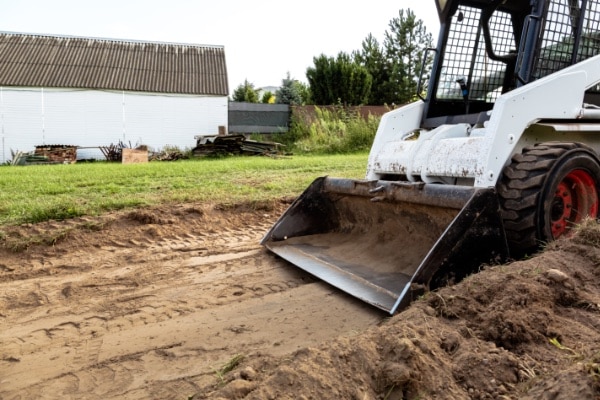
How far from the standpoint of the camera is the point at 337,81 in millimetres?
35938

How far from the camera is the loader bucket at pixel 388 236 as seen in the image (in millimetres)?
3559

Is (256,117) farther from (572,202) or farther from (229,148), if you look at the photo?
(572,202)

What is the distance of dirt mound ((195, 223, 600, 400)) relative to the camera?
7.53 feet

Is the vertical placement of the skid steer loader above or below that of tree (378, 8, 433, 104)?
below

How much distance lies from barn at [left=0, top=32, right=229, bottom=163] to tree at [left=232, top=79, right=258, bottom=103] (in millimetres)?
15252

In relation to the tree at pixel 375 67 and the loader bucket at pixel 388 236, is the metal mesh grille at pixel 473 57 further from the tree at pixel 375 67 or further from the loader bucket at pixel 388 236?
the tree at pixel 375 67

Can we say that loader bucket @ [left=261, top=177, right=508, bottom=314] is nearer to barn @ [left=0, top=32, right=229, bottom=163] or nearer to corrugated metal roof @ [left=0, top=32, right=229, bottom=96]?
barn @ [left=0, top=32, right=229, bottom=163]

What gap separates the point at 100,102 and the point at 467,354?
78.1 feet

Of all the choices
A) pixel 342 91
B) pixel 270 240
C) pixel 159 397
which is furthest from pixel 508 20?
pixel 342 91

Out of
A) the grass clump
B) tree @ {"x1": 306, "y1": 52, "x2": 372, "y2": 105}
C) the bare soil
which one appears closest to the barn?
the grass clump

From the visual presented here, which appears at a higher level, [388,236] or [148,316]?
[388,236]

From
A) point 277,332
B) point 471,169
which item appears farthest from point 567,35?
point 277,332

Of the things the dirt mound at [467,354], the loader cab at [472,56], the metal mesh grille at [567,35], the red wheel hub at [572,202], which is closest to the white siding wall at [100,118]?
the loader cab at [472,56]

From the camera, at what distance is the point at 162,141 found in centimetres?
2381
